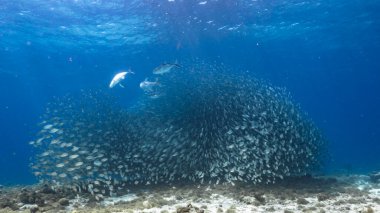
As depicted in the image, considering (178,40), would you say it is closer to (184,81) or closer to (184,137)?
(184,81)

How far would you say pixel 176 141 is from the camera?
13.2 metres

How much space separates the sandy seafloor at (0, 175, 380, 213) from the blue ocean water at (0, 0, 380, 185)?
582 cm

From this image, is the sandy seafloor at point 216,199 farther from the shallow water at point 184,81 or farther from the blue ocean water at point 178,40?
the blue ocean water at point 178,40

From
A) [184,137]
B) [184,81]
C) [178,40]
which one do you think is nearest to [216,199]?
[184,137]

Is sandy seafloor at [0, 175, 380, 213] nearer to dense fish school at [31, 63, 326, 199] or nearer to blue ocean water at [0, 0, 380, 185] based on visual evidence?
dense fish school at [31, 63, 326, 199]

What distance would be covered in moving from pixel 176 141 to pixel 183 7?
611 inches

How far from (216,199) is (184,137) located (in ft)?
9.31

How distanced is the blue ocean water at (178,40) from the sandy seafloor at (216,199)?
582 centimetres

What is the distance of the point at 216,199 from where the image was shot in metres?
11.6

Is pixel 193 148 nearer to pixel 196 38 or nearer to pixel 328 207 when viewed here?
pixel 328 207

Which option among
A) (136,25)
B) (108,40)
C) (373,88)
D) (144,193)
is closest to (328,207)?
(144,193)

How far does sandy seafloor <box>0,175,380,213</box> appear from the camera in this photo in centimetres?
1005

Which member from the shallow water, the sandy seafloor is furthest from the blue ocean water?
the sandy seafloor

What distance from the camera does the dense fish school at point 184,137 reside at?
1221cm
